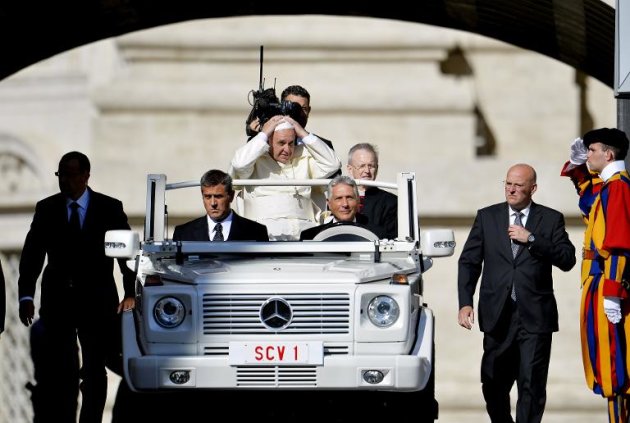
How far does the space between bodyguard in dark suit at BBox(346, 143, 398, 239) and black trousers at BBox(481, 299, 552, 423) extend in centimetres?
109

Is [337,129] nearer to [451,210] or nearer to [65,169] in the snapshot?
[451,210]

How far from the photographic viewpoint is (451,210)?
75.4 feet

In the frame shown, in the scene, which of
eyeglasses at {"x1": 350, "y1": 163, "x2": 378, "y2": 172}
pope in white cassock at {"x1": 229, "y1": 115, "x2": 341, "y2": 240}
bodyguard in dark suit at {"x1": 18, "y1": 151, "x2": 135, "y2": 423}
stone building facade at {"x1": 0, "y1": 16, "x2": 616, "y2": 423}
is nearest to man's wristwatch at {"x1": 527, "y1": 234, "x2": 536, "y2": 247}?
eyeglasses at {"x1": 350, "y1": 163, "x2": 378, "y2": 172}

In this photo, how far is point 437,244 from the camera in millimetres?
14914

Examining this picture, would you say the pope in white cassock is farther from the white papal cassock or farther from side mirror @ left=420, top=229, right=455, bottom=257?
side mirror @ left=420, top=229, right=455, bottom=257

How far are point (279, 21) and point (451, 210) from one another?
4.54m

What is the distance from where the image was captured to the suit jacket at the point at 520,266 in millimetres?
15703

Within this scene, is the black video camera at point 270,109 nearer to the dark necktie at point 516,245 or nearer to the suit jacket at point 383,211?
the suit jacket at point 383,211

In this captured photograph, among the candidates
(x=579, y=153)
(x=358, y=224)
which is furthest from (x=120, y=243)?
(x=579, y=153)

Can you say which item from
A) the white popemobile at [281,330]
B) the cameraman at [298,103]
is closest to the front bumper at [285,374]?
the white popemobile at [281,330]

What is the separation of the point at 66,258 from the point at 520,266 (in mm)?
3155

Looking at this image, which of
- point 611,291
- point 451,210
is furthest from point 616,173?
point 451,210

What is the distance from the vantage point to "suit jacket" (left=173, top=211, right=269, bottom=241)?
1564 cm

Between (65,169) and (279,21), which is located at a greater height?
(279,21)
